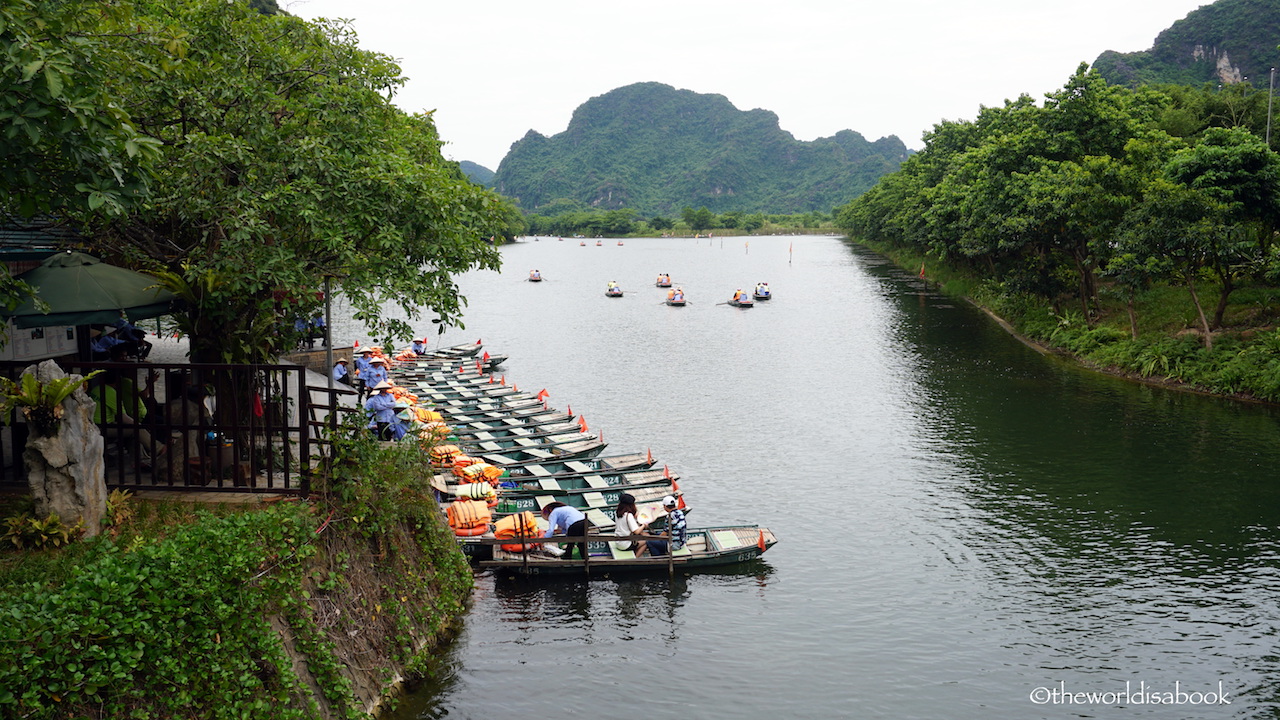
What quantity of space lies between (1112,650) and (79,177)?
18817 mm

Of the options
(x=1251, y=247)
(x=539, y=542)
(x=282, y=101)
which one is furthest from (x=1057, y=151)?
(x=282, y=101)

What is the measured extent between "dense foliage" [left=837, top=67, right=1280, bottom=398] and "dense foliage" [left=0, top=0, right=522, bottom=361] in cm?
3111

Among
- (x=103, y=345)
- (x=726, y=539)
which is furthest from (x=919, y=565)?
(x=103, y=345)

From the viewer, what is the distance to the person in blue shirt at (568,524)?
20078 mm

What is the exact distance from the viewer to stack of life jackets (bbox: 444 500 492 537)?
2058cm

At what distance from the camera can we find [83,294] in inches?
553

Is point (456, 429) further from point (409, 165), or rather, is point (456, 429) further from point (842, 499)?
point (409, 165)

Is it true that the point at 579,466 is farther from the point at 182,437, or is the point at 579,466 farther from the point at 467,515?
the point at 182,437

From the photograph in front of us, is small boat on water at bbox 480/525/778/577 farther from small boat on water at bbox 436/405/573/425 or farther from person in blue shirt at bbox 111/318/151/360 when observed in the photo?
small boat on water at bbox 436/405/573/425

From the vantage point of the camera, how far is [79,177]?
10.6 m

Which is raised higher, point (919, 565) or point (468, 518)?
point (468, 518)

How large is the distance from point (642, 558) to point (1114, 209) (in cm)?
3171

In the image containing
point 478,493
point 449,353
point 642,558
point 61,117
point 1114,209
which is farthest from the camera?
point 449,353

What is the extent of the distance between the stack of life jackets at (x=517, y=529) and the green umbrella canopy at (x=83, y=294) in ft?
28.3
